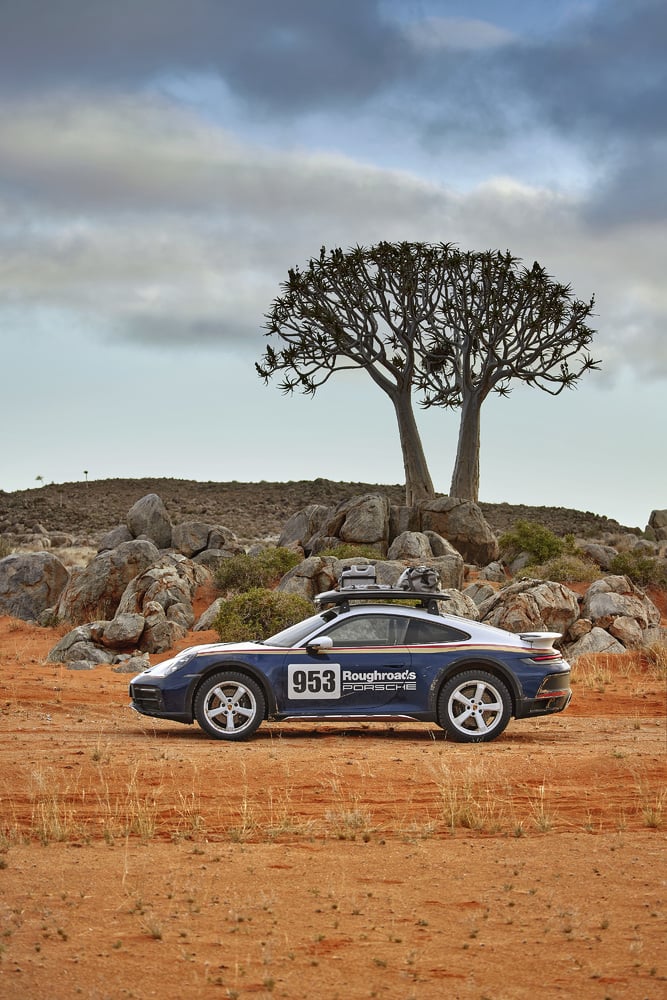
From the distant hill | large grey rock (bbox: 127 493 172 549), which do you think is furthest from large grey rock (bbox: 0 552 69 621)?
the distant hill

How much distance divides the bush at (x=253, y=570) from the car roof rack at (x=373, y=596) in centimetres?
1452

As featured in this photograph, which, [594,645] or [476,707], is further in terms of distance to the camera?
[594,645]

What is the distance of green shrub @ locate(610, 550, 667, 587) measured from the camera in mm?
30906

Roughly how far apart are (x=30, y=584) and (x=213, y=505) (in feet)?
145

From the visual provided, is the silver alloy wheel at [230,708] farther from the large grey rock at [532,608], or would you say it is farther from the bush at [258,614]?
the large grey rock at [532,608]

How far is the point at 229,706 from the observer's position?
13.1 meters

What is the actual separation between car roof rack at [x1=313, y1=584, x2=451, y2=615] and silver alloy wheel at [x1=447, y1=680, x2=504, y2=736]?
97 centimetres

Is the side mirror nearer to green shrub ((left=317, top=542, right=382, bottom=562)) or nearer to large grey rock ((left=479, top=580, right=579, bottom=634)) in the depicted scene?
large grey rock ((left=479, top=580, right=579, bottom=634))

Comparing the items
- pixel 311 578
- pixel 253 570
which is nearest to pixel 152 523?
pixel 253 570

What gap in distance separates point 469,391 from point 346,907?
3340 cm

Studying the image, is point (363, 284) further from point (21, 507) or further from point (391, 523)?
point (21, 507)

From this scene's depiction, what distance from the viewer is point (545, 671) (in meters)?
13.2

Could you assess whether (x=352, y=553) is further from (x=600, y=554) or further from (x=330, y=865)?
(x=330, y=865)

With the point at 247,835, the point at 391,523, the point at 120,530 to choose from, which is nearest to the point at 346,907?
the point at 247,835
